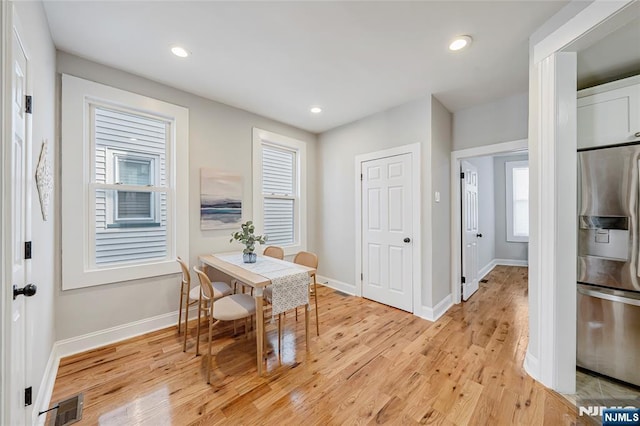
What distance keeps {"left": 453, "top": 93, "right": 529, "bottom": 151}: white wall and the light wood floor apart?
2.23 meters

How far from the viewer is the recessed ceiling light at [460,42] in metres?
1.97

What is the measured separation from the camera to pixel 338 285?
4.07 meters

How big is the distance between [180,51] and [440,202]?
128 inches

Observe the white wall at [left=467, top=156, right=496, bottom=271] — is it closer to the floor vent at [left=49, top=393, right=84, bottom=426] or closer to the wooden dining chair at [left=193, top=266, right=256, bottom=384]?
the wooden dining chair at [left=193, top=266, right=256, bottom=384]

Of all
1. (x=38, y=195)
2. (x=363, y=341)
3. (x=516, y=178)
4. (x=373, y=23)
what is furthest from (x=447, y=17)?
(x=516, y=178)

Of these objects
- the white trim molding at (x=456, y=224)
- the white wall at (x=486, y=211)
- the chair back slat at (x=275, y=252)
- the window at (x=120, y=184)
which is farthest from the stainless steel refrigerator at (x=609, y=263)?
the window at (x=120, y=184)

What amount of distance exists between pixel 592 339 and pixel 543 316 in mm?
527

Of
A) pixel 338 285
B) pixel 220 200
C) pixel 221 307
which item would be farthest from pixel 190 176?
A: pixel 338 285

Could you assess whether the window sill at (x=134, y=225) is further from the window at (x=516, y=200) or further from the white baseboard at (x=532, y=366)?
the window at (x=516, y=200)

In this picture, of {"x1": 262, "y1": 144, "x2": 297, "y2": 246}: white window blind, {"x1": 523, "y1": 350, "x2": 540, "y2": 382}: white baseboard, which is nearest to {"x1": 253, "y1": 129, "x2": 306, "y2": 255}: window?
{"x1": 262, "y1": 144, "x2": 297, "y2": 246}: white window blind

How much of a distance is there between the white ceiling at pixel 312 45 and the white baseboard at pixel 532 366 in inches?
100

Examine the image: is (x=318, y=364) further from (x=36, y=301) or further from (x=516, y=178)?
(x=516, y=178)

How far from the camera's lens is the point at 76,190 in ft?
7.28

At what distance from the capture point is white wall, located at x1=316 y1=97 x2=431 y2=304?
301 cm
